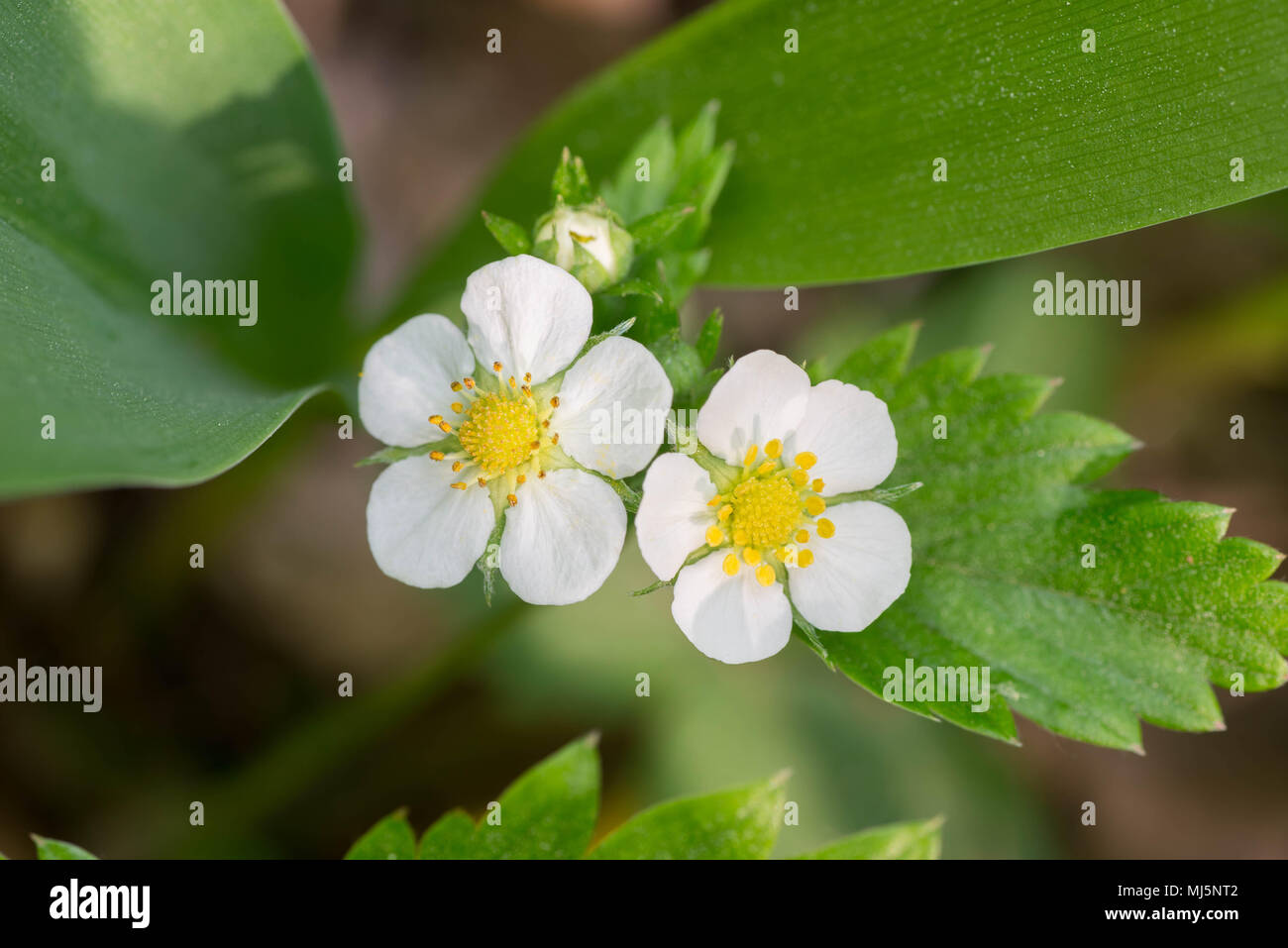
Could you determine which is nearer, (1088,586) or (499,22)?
(1088,586)

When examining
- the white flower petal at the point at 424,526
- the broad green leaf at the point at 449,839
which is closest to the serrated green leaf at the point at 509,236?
the white flower petal at the point at 424,526

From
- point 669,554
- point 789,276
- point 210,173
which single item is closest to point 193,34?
point 210,173

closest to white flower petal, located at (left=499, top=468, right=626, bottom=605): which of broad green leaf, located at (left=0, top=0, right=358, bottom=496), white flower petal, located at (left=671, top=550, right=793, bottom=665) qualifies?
white flower petal, located at (left=671, top=550, right=793, bottom=665)

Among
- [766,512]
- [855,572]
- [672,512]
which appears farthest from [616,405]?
[855,572]

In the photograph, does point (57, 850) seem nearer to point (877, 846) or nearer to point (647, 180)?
point (877, 846)

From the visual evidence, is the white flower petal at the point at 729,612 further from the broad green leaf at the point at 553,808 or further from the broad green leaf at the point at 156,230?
the broad green leaf at the point at 156,230

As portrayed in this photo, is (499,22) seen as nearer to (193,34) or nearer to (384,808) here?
(193,34)
